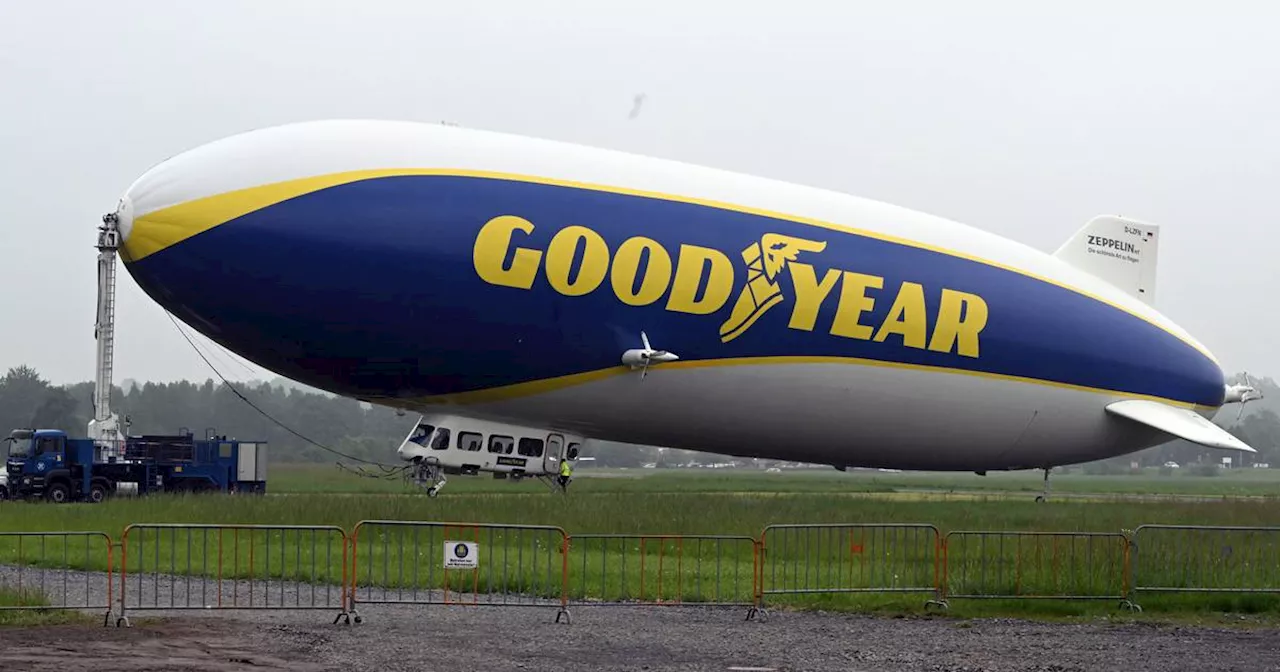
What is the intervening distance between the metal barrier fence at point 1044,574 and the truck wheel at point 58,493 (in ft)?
97.6

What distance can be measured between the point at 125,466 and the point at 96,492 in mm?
1187

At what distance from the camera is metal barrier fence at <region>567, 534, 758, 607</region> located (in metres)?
19.7

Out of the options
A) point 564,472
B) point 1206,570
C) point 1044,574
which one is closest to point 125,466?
point 564,472

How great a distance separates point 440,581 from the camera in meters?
21.2

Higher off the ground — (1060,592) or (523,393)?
(523,393)

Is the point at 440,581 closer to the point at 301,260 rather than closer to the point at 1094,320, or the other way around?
the point at 301,260

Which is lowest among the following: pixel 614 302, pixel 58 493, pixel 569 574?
pixel 58 493

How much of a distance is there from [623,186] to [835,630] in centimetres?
796

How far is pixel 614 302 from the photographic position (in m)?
22.0

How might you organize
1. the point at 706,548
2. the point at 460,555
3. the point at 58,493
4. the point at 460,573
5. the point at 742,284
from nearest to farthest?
1. the point at 460,555
2. the point at 460,573
3. the point at 742,284
4. the point at 706,548
5. the point at 58,493

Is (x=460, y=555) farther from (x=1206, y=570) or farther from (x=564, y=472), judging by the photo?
(x=1206, y=570)

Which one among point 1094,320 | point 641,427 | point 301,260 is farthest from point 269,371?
point 1094,320

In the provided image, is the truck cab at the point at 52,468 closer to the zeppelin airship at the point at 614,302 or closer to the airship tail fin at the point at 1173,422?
Answer: the zeppelin airship at the point at 614,302

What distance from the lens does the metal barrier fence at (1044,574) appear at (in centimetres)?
2023
